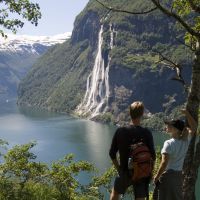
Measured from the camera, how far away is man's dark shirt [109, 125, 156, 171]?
6.88 m

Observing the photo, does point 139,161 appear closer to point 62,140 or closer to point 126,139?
point 126,139

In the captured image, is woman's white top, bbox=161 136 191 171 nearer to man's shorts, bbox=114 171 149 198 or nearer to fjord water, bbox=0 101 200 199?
man's shorts, bbox=114 171 149 198

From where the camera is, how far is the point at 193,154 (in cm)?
720

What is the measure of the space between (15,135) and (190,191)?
132687 mm

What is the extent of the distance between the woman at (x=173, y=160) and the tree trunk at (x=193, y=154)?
396 millimetres

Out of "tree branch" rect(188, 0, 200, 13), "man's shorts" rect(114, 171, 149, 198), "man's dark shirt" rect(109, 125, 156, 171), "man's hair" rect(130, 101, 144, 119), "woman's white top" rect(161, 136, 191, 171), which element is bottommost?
"man's shorts" rect(114, 171, 149, 198)

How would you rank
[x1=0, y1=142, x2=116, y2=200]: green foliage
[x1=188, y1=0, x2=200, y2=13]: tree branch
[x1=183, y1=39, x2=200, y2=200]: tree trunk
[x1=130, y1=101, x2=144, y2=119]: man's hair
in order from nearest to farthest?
1. [x1=130, y1=101, x2=144, y2=119]: man's hair
2. [x1=183, y1=39, x2=200, y2=200]: tree trunk
3. [x1=188, y1=0, x2=200, y2=13]: tree branch
4. [x1=0, y1=142, x2=116, y2=200]: green foliage

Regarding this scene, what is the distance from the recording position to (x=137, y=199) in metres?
7.10

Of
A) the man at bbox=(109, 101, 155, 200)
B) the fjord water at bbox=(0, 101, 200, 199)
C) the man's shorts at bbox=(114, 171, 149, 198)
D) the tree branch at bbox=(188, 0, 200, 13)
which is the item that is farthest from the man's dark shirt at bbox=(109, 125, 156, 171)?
the fjord water at bbox=(0, 101, 200, 199)

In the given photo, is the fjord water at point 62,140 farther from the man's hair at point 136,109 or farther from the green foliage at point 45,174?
the man's hair at point 136,109

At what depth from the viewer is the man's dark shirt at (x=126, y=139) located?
22.6ft

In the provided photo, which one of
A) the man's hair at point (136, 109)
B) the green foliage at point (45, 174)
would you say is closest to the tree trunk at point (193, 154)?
the man's hair at point (136, 109)

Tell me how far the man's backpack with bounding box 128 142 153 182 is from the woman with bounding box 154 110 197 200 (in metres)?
0.68

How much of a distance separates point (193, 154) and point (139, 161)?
3.22 feet
